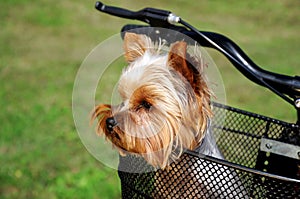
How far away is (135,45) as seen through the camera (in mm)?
2396

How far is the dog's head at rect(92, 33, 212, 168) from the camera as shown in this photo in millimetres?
2213

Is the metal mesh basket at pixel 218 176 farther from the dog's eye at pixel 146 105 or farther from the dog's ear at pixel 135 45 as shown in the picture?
the dog's ear at pixel 135 45

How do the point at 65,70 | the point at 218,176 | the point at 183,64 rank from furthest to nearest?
the point at 65,70 → the point at 183,64 → the point at 218,176

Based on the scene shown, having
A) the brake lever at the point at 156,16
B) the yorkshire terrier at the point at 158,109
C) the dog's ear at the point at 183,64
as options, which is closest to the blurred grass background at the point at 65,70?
the yorkshire terrier at the point at 158,109

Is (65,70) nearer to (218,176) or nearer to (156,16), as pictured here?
(156,16)

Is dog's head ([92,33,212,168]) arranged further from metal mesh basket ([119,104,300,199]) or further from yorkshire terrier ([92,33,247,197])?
metal mesh basket ([119,104,300,199])

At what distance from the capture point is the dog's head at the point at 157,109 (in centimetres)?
221

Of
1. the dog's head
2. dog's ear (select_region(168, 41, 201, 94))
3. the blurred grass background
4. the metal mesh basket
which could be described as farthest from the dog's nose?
the blurred grass background

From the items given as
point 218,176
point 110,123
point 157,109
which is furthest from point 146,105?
point 218,176

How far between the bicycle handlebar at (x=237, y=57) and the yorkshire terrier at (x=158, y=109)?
0.39 ft

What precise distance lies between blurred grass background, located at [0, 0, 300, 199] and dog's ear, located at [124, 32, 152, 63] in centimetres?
148

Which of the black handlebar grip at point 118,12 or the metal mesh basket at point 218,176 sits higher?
the black handlebar grip at point 118,12

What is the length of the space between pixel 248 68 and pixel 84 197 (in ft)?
6.42

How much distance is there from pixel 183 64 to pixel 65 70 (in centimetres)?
371
